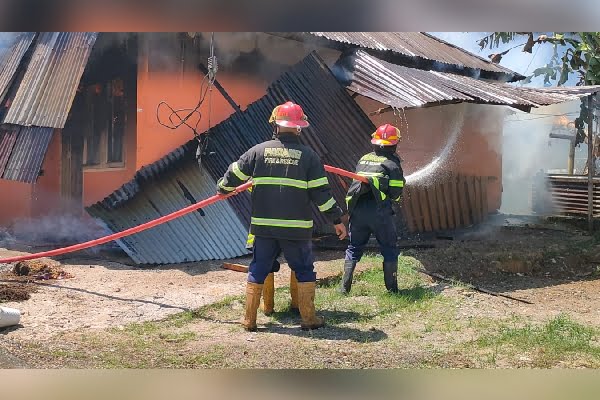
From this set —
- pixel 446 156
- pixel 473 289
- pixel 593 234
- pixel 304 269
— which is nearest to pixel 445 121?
pixel 446 156

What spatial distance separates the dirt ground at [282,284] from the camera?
5.97 metres

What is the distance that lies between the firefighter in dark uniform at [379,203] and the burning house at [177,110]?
61.7 inches

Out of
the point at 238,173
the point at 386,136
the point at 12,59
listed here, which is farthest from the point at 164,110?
the point at 238,173

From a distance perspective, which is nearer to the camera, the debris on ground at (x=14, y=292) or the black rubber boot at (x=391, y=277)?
the debris on ground at (x=14, y=292)

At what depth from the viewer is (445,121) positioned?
12.0 metres

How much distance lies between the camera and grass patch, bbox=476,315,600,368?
490 centimetres

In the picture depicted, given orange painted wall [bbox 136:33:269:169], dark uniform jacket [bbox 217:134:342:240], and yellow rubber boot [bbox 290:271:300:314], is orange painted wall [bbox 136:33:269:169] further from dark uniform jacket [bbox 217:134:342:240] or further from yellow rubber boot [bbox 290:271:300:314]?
dark uniform jacket [bbox 217:134:342:240]

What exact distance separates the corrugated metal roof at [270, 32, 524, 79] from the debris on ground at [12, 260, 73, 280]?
4565mm

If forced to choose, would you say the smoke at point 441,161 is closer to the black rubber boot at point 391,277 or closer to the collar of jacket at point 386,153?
the collar of jacket at point 386,153

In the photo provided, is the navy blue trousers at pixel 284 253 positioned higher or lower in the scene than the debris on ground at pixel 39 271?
higher

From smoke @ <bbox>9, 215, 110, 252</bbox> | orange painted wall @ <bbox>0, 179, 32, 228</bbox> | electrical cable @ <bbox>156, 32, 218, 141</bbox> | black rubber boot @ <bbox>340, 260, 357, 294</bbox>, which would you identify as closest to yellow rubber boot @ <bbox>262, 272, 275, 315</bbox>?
black rubber boot @ <bbox>340, 260, 357, 294</bbox>

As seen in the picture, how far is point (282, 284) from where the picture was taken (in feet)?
23.8

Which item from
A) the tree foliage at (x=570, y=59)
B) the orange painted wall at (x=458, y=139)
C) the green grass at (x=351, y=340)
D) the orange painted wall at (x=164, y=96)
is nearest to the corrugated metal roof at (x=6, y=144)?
the orange painted wall at (x=164, y=96)

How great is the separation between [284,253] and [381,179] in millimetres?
1571
